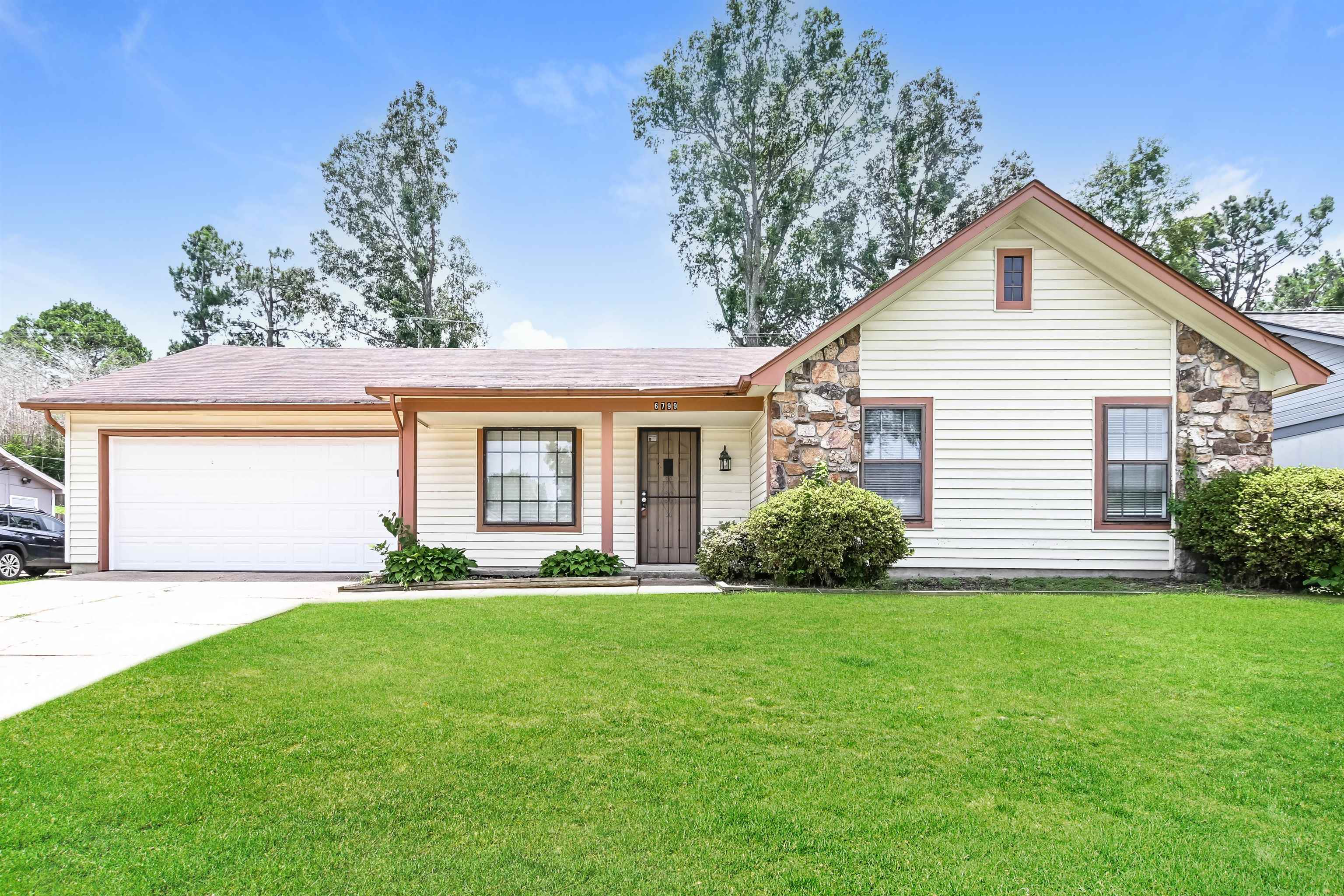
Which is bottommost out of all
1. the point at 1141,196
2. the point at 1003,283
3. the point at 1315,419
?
the point at 1315,419

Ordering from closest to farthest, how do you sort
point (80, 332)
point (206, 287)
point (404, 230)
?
1. point (404, 230)
2. point (206, 287)
3. point (80, 332)

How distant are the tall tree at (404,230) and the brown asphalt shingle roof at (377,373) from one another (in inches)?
456

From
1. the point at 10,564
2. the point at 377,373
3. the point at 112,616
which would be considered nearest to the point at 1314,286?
the point at 377,373

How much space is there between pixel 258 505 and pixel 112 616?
4.46 metres

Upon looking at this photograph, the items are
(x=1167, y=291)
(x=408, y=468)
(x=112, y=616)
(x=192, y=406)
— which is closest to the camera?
(x=112, y=616)

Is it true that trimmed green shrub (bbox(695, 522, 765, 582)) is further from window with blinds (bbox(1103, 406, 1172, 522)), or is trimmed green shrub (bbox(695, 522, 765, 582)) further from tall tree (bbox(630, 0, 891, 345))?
tall tree (bbox(630, 0, 891, 345))

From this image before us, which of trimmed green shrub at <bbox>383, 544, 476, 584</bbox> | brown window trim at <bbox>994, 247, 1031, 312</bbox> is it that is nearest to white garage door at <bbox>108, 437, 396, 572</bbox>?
trimmed green shrub at <bbox>383, 544, 476, 584</bbox>

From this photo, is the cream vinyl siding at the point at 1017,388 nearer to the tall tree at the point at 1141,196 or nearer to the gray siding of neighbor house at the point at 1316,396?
the gray siding of neighbor house at the point at 1316,396

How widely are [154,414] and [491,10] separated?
10.4 meters

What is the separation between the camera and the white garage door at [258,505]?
446 inches

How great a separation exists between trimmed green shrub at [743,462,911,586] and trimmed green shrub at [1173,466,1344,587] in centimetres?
371

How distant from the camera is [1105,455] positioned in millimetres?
9438

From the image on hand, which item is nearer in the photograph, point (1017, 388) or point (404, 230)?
point (1017, 388)

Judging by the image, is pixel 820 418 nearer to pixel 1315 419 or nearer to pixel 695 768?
pixel 695 768
